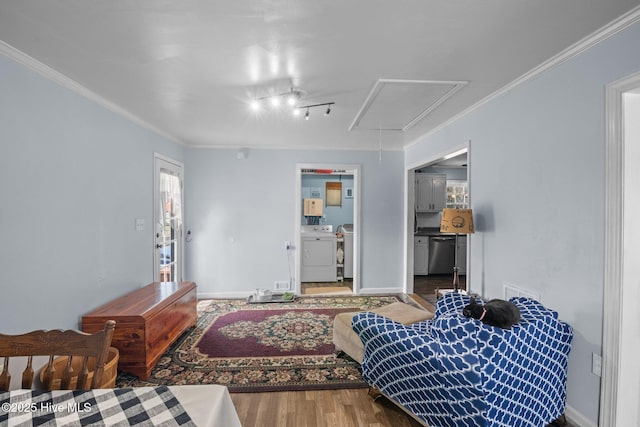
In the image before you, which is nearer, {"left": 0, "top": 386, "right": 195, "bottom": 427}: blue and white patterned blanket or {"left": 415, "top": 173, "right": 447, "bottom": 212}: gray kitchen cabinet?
{"left": 0, "top": 386, "right": 195, "bottom": 427}: blue and white patterned blanket

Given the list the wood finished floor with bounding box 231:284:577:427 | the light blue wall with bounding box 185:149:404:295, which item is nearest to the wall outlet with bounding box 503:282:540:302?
the wood finished floor with bounding box 231:284:577:427

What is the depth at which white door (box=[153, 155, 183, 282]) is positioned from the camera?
148 inches

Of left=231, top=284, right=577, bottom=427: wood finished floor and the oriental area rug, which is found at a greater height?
the oriental area rug

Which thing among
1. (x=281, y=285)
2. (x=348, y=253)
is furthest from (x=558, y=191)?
(x=348, y=253)

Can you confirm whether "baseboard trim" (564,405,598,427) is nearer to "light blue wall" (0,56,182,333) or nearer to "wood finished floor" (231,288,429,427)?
"wood finished floor" (231,288,429,427)

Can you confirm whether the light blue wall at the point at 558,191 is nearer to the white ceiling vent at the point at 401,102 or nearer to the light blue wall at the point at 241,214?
the white ceiling vent at the point at 401,102

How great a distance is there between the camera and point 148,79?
234 centimetres

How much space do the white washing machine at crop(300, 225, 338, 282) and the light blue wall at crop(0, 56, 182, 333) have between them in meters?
2.94

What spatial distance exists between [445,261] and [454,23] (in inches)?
206

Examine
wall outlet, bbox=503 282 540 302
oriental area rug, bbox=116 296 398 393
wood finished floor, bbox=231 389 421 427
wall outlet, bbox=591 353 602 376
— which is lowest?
wood finished floor, bbox=231 389 421 427

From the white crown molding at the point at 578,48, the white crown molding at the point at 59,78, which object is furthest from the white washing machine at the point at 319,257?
the white crown molding at the point at 578,48

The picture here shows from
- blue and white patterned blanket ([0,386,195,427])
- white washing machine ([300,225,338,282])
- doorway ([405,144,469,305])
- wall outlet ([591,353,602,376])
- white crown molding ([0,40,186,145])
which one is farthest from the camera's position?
doorway ([405,144,469,305])

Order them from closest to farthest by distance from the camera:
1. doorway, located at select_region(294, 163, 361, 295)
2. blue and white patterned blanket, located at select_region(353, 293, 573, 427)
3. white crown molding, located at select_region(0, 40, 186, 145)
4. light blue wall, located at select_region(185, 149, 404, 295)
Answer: blue and white patterned blanket, located at select_region(353, 293, 573, 427), white crown molding, located at select_region(0, 40, 186, 145), light blue wall, located at select_region(185, 149, 404, 295), doorway, located at select_region(294, 163, 361, 295)

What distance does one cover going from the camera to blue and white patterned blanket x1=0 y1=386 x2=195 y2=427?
0.96 meters
